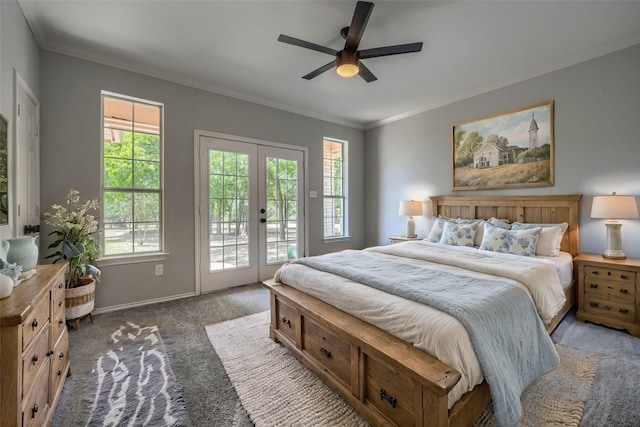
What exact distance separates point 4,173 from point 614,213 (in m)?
4.93

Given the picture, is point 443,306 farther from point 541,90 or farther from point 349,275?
point 541,90

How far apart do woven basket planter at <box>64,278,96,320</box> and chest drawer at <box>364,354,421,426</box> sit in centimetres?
265

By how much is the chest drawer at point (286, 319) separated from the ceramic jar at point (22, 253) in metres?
1.59

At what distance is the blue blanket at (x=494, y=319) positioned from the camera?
1279mm

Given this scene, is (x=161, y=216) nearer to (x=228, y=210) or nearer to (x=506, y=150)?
(x=228, y=210)

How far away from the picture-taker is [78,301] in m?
2.51

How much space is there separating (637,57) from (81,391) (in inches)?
211

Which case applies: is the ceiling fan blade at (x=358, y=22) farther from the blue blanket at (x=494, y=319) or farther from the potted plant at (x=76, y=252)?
the potted plant at (x=76, y=252)

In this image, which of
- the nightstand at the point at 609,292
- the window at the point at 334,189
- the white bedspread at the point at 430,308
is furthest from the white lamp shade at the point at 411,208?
the nightstand at the point at 609,292

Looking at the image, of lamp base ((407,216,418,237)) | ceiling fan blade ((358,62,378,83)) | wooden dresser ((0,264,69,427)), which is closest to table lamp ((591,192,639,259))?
lamp base ((407,216,418,237))

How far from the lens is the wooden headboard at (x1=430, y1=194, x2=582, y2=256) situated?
9.82 ft

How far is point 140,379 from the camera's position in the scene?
1847 millimetres

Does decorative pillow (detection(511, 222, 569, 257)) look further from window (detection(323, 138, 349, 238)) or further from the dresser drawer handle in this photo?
window (detection(323, 138, 349, 238))

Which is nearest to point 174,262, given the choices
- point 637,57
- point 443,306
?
point 443,306
